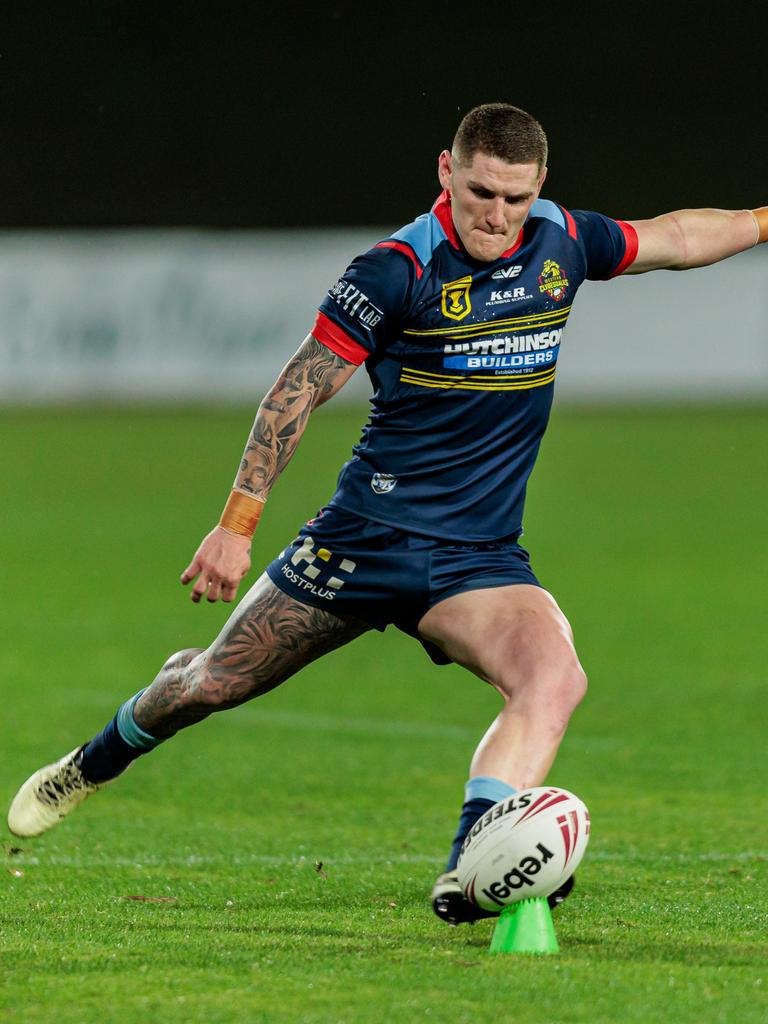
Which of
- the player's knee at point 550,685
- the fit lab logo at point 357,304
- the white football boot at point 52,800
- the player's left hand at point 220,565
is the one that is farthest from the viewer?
the white football boot at point 52,800

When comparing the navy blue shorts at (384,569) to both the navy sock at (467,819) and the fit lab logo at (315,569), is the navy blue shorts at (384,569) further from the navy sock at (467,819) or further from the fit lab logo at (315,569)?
the navy sock at (467,819)

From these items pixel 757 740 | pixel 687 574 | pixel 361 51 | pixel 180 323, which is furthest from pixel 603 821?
pixel 361 51

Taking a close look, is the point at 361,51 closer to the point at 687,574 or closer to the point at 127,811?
the point at 687,574

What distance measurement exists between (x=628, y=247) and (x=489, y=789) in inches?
74.5

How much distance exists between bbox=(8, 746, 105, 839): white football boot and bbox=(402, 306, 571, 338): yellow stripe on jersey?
2.04m

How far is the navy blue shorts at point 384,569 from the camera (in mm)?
5184

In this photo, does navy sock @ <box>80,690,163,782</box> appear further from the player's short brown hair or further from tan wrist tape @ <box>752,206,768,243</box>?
tan wrist tape @ <box>752,206,768,243</box>

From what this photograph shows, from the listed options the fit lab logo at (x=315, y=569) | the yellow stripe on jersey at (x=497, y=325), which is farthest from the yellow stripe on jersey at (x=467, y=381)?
the fit lab logo at (x=315, y=569)

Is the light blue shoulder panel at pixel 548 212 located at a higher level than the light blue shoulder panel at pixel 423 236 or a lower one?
higher

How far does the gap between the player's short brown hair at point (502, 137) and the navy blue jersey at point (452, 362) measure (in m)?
0.26

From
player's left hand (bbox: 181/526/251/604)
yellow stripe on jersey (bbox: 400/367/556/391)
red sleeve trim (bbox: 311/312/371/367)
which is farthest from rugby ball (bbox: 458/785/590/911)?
red sleeve trim (bbox: 311/312/371/367)

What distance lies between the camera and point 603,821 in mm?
6934

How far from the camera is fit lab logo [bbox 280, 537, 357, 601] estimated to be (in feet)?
17.5

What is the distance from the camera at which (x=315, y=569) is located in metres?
5.39
